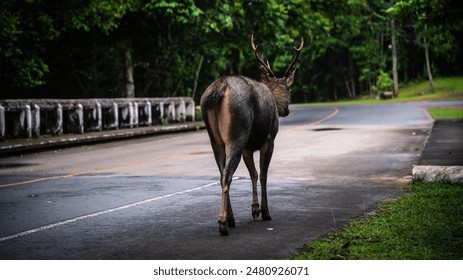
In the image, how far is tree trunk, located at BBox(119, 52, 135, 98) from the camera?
33506mm

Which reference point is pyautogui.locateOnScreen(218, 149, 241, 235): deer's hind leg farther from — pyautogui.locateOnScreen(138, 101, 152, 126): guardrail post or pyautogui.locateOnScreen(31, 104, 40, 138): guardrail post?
pyautogui.locateOnScreen(138, 101, 152, 126): guardrail post

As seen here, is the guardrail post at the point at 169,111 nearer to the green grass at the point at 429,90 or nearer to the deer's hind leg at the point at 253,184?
the deer's hind leg at the point at 253,184

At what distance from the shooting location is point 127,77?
3384 centimetres

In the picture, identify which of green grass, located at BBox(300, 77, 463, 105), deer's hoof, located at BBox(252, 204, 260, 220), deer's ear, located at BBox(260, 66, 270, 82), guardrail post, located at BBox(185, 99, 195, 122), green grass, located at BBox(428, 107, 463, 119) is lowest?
green grass, located at BBox(300, 77, 463, 105)

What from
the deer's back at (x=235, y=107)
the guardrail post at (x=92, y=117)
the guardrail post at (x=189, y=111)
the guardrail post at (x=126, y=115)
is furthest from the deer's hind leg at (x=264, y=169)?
the guardrail post at (x=189, y=111)

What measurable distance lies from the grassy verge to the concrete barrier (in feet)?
51.7

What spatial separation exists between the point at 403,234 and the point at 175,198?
13.7 ft

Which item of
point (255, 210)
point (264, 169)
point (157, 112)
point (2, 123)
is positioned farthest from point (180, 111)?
point (255, 210)

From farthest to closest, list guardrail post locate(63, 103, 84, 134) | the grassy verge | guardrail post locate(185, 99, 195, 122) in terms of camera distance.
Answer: guardrail post locate(185, 99, 195, 122), guardrail post locate(63, 103, 84, 134), the grassy verge

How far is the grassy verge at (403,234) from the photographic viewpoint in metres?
6.76

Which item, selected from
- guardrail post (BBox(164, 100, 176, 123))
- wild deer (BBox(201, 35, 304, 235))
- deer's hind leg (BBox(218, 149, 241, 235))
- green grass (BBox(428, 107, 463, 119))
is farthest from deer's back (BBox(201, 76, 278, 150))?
guardrail post (BBox(164, 100, 176, 123))

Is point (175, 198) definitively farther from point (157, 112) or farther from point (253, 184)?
point (157, 112)

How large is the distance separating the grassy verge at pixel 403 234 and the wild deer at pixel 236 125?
1.23 meters

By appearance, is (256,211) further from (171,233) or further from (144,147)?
(144,147)
